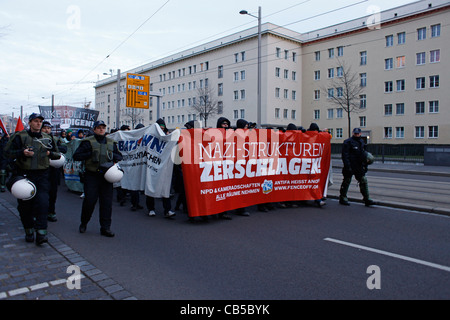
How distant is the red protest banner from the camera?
22.3 feet

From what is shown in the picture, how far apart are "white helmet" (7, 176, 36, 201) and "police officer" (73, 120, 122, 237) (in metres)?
0.83

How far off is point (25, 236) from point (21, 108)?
6791 cm

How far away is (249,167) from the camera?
761 centimetres

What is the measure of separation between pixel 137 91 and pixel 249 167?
1493 cm

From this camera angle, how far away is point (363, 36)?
4878cm

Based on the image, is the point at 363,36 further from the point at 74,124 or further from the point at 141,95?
the point at 74,124

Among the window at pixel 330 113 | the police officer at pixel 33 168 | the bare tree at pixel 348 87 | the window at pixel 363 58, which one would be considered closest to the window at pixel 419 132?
the bare tree at pixel 348 87

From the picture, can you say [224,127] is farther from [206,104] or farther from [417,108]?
[206,104]

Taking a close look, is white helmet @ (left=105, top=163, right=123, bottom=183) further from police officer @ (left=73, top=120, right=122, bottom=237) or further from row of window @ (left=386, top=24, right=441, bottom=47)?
row of window @ (left=386, top=24, right=441, bottom=47)

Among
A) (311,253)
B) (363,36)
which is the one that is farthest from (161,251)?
(363,36)

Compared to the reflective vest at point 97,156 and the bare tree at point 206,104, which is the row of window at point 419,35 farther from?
the reflective vest at point 97,156

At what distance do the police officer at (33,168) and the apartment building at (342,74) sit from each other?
30.8 m

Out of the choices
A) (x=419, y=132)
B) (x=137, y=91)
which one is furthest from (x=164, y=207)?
(x=419, y=132)

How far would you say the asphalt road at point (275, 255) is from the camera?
3.78 metres
